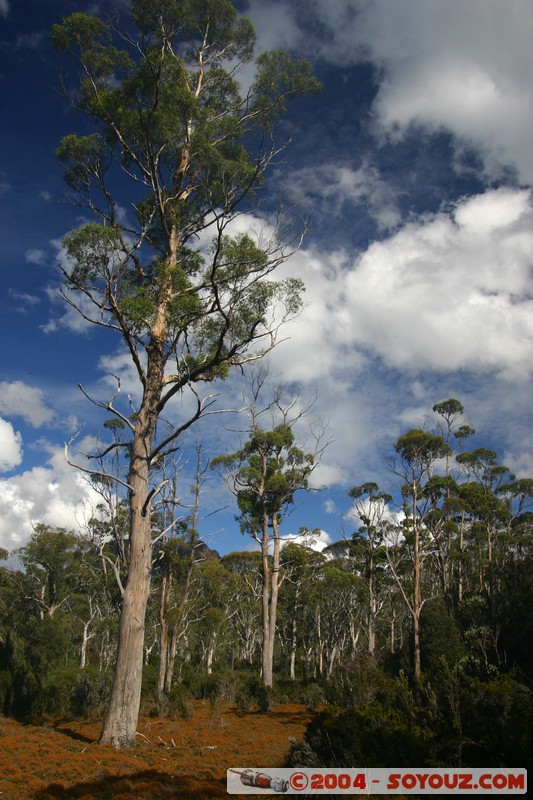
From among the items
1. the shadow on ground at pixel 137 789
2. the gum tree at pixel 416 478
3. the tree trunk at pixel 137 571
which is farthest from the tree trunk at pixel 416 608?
the shadow on ground at pixel 137 789

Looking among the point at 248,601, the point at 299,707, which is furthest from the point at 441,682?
the point at 248,601

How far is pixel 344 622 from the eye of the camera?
3912 centimetres

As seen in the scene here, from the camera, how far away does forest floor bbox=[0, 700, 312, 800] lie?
5180 mm

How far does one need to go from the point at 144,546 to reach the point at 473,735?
5356 mm

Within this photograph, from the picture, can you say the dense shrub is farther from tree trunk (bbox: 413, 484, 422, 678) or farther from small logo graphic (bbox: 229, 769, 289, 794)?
tree trunk (bbox: 413, 484, 422, 678)

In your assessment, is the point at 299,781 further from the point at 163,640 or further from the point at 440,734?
the point at 163,640

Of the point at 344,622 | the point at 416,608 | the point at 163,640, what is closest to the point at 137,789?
the point at 163,640

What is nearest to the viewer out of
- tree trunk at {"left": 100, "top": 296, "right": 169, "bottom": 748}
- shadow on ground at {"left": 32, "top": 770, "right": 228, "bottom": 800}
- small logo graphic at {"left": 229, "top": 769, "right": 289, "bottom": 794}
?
shadow on ground at {"left": 32, "top": 770, "right": 228, "bottom": 800}

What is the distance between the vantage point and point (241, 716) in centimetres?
1374

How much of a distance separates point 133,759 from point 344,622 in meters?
36.1

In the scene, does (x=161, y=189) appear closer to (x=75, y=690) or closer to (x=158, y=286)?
(x=158, y=286)

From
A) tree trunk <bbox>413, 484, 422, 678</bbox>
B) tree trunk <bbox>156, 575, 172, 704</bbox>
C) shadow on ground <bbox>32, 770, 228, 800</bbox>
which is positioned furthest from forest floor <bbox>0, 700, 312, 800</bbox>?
tree trunk <bbox>413, 484, 422, 678</bbox>

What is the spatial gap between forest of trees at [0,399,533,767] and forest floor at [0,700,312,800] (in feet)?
4.61

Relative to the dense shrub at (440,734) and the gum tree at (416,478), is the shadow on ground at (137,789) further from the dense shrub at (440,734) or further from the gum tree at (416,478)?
the gum tree at (416,478)
